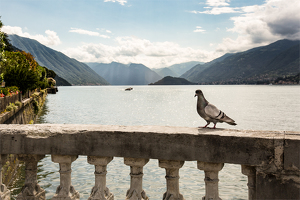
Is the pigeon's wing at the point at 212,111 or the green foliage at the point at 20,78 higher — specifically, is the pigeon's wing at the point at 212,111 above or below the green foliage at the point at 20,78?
below

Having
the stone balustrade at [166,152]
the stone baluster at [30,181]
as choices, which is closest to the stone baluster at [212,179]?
the stone balustrade at [166,152]

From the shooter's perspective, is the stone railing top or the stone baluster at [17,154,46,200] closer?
the stone railing top

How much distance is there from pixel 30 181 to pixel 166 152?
2150mm

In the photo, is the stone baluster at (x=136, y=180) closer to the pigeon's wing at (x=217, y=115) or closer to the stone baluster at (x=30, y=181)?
the pigeon's wing at (x=217, y=115)

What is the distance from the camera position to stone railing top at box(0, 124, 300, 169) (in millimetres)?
3326

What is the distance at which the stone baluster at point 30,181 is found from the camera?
3.96 m

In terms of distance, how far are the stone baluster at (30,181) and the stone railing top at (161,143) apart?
0.16m

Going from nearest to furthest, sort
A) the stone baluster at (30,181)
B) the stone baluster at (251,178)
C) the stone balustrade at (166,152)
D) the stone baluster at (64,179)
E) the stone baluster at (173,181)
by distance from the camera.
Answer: the stone balustrade at (166,152) < the stone baluster at (251,178) < the stone baluster at (173,181) < the stone baluster at (64,179) < the stone baluster at (30,181)

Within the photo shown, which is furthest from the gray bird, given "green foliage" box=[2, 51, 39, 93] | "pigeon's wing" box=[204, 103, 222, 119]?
"green foliage" box=[2, 51, 39, 93]

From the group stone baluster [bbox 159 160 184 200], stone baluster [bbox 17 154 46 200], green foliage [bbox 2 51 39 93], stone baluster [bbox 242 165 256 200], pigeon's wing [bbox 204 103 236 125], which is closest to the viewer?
stone baluster [bbox 242 165 256 200]

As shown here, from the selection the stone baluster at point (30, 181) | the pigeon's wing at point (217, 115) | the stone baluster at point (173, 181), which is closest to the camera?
the stone baluster at point (173, 181)

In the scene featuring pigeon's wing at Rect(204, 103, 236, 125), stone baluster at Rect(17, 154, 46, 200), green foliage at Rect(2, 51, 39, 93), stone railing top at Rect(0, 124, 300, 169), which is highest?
green foliage at Rect(2, 51, 39, 93)

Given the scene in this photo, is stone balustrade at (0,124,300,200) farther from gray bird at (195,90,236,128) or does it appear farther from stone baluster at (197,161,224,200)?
gray bird at (195,90,236,128)

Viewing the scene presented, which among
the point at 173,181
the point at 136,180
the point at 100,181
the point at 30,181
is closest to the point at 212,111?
the point at 173,181
